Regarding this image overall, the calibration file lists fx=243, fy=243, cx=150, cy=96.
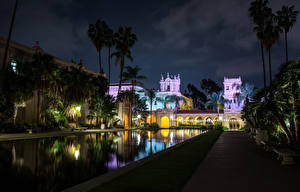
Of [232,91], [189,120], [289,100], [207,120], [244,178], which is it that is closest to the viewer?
[244,178]

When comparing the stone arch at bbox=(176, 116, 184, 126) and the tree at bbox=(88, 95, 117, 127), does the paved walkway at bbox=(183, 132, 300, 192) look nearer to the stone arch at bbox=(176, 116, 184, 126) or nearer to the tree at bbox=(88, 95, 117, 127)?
the tree at bbox=(88, 95, 117, 127)

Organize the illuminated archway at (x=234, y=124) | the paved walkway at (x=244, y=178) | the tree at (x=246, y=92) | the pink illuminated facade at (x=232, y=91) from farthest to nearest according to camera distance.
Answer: the pink illuminated facade at (x=232, y=91)
the tree at (x=246, y=92)
the illuminated archway at (x=234, y=124)
the paved walkway at (x=244, y=178)

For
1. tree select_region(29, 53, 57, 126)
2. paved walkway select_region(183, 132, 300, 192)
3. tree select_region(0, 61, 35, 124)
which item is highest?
tree select_region(29, 53, 57, 126)

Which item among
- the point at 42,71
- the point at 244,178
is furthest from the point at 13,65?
the point at 244,178

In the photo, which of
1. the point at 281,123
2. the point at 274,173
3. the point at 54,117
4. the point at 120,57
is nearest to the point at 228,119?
the point at 120,57

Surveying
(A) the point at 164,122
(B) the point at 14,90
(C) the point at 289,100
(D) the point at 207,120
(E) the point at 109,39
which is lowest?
(A) the point at 164,122

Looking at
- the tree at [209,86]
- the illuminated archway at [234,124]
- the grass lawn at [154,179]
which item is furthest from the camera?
the tree at [209,86]

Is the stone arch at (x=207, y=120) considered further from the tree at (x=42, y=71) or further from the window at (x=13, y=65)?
the window at (x=13, y=65)

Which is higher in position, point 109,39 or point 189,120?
point 109,39

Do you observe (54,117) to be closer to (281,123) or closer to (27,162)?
(27,162)

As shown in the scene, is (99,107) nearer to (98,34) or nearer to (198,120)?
(98,34)

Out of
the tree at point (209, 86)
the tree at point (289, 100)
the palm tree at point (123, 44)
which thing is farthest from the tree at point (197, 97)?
the tree at point (289, 100)

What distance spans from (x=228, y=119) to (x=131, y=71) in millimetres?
26827

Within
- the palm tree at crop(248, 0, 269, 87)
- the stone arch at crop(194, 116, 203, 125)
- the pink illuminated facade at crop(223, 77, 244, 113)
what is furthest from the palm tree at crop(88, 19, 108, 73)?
the pink illuminated facade at crop(223, 77, 244, 113)
